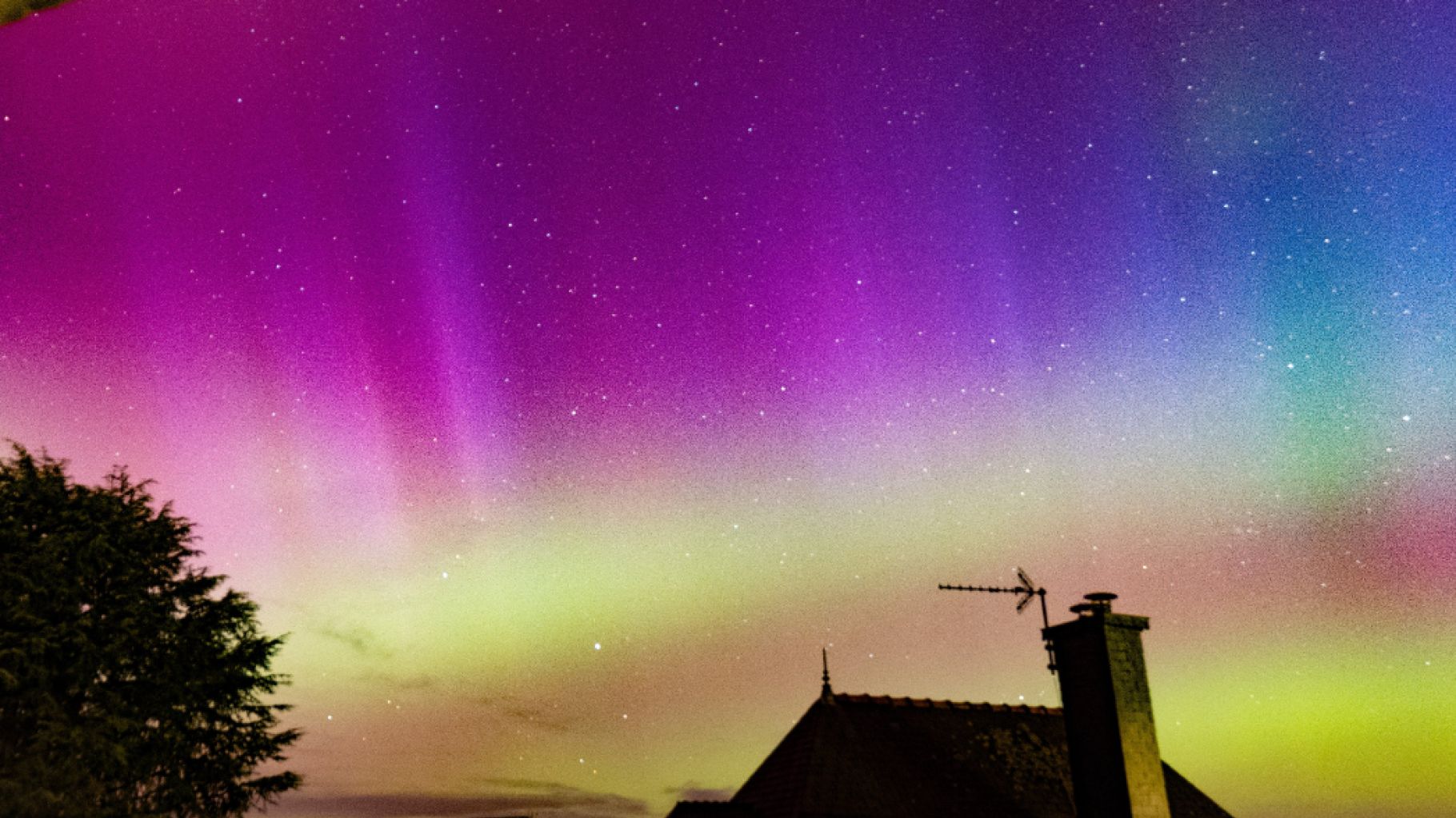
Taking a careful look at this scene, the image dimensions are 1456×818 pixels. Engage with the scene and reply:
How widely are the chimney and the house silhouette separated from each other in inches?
0.9

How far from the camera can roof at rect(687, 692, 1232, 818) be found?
70.1 feet

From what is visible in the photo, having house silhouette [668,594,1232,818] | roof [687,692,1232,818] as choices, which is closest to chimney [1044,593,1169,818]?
house silhouette [668,594,1232,818]

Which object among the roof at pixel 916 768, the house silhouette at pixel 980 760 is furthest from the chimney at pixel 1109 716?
the roof at pixel 916 768

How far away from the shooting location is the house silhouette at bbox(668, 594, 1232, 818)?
21391 millimetres

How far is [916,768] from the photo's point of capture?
23141 millimetres

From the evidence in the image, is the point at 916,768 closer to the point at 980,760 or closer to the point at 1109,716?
the point at 980,760

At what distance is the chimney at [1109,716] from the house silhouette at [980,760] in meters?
0.02

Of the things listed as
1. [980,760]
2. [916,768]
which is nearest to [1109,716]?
[980,760]

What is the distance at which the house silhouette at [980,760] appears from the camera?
21391 millimetres

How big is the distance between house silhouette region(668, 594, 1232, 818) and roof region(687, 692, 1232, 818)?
3 cm

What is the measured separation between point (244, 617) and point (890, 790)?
15.3m

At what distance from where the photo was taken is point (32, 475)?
71.2 ft

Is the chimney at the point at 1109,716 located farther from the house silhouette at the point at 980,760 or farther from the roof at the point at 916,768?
the roof at the point at 916,768

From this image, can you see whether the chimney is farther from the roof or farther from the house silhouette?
the roof
